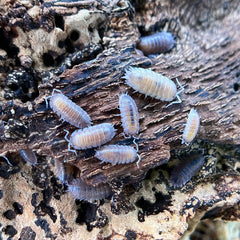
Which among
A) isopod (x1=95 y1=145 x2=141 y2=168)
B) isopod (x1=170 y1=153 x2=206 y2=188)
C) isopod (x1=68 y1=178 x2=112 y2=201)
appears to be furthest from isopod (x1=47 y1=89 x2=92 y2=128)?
isopod (x1=170 y1=153 x2=206 y2=188)

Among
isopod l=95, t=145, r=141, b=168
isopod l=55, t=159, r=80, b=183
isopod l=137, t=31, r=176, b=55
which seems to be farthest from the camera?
isopod l=137, t=31, r=176, b=55

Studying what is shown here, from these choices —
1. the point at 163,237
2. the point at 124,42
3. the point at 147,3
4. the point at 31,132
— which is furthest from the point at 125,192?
the point at 147,3

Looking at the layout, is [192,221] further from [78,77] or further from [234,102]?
[78,77]

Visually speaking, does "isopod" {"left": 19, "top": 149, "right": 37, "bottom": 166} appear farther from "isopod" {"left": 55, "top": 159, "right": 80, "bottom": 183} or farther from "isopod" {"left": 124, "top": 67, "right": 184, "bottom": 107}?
"isopod" {"left": 124, "top": 67, "right": 184, "bottom": 107}

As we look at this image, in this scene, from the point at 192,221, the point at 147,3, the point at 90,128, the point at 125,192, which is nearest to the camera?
the point at 90,128

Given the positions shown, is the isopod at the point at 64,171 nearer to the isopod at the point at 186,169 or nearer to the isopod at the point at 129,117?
the isopod at the point at 129,117

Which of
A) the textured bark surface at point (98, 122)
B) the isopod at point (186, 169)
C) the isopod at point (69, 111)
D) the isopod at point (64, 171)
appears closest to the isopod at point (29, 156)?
the textured bark surface at point (98, 122)

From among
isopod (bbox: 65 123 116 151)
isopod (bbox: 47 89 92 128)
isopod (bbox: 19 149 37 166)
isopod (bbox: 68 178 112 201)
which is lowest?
isopod (bbox: 68 178 112 201)

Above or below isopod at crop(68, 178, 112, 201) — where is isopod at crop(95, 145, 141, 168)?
above
